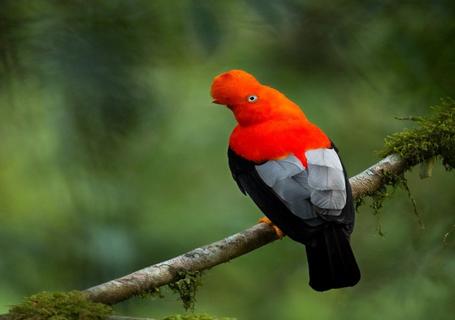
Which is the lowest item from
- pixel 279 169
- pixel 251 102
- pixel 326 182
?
pixel 326 182

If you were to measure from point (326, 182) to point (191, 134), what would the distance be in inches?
96.0

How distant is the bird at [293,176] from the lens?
3.32 metres

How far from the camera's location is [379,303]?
181 inches

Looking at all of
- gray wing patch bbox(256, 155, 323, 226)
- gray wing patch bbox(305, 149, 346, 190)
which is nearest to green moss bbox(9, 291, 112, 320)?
gray wing patch bbox(256, 155, 323, 226)

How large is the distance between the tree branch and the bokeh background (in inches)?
12.4

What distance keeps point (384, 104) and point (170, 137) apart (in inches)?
52.8

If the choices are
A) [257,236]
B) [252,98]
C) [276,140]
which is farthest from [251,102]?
[257,236]

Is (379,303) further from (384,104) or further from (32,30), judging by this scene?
(32,30)

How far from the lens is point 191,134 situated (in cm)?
583

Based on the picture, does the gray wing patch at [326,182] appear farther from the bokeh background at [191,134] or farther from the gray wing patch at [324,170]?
the bokeh background at [191,134]

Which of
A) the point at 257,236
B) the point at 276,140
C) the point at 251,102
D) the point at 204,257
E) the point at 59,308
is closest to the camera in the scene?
the point at 59,308

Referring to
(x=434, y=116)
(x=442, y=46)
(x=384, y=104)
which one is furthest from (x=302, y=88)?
(x=442, y=46)

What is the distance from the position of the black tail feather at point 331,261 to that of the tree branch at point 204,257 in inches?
8.6

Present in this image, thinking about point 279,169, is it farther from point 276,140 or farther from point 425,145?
point 425,145
